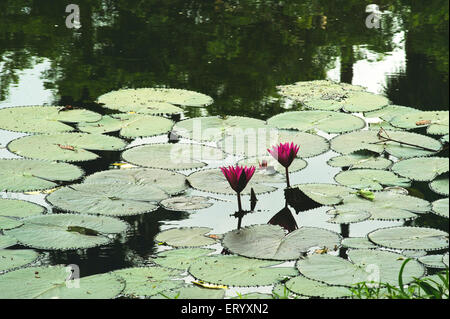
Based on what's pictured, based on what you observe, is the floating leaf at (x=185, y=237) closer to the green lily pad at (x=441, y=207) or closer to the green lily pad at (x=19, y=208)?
the green lily pad at (x=19, y=208)

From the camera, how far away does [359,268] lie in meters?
3.88

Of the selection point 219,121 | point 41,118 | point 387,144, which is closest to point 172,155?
point 219,121

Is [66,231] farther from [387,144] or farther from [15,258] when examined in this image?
[387,144]

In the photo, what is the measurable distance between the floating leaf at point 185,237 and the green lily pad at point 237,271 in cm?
20

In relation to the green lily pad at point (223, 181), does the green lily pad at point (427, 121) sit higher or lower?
higher

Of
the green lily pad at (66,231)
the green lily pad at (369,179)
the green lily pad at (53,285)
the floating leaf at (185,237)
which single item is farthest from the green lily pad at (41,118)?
the green lily pad at (53,285)

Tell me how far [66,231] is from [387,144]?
7.54 feet

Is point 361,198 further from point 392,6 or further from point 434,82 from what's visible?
point 392,6

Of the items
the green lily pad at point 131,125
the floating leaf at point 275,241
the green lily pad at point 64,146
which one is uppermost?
the green lily pad at point 131,125

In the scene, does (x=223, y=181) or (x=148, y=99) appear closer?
(x=223, y=181)

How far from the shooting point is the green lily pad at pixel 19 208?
4.41 metres

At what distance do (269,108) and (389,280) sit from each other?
8.90 feet

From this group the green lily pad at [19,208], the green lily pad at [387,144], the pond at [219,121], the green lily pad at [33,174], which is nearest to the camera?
the pond at [219,121]

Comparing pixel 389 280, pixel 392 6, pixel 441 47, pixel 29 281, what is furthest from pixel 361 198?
pixel 392 6
